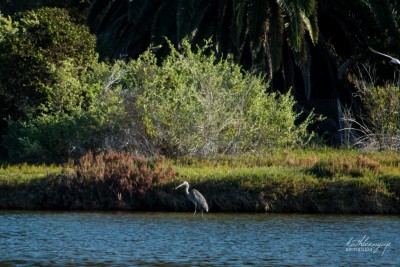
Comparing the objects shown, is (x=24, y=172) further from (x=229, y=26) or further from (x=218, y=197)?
(x=229, y=26)

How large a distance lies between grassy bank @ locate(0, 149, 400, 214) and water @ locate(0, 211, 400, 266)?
0.62 meters

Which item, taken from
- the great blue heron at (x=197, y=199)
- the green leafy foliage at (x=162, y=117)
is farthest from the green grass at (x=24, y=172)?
the great blue heron at (x=197, y=199)

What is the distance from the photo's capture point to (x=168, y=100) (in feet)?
81.1

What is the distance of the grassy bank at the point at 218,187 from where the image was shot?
1895 centimetres

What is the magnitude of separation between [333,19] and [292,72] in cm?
241

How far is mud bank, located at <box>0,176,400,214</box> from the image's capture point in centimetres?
1886

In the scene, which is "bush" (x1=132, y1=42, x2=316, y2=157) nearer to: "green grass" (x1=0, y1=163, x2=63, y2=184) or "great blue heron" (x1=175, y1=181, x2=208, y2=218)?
"green grass" (x1=0, y1=163, x2=63, y2=184)

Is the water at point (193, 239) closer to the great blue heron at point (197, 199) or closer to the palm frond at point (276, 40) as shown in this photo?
the great blue heron at point (197, 199)

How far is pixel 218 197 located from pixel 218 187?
0.69ft

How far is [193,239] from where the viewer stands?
15.8 m

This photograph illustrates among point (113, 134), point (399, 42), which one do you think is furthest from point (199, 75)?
point (399, 42)

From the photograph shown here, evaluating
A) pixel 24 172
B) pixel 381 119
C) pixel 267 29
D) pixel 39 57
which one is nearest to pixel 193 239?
pixel 24 172

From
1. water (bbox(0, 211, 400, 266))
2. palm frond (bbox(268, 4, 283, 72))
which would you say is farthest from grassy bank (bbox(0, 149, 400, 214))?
palm frond (bbox(268, 4, 283, 72))

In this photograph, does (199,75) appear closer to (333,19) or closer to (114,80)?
(114,80)
